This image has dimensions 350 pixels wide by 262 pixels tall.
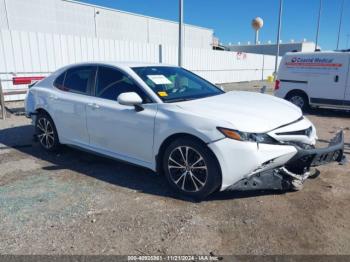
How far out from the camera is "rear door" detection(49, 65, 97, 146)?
15.4ft

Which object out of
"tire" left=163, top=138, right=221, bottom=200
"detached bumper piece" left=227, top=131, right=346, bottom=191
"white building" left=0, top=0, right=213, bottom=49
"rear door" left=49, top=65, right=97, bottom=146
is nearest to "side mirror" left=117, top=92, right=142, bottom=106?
"tire" left=163, top=138, right=221, bottom=200

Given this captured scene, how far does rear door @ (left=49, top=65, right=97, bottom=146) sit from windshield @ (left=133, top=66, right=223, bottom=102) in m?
0.93

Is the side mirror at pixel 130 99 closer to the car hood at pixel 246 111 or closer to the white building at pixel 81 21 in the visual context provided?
the car hood at pixel 246 111

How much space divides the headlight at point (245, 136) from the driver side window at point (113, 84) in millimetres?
1252

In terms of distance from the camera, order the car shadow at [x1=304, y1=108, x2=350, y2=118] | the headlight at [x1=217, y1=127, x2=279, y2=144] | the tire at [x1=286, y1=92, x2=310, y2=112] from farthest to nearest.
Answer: the tire at [x1=286, y1=92, x2=310, y2=112]
the car shadow at [x1=304, y1=108, x2=350, y2=118]
the headlight at [x1=217, y1=127, x2=279, y2=144]

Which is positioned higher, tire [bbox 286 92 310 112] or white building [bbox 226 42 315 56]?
white building [bbox 226 42 315 56]

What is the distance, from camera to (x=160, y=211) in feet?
11.3

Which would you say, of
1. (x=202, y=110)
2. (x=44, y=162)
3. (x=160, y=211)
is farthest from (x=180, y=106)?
(x=44, y=162)

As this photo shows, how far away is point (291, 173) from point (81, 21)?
30186 millimetres

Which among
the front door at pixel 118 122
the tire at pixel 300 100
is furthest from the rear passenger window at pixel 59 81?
the tire at pixel 300 100

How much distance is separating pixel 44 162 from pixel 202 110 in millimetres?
2995

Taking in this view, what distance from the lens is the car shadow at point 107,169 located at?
3883 millimetres

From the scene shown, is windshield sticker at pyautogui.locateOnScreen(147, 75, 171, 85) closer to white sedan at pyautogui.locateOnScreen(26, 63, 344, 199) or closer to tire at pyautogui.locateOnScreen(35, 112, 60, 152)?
white sedan at pyautogui.locateOnScreen(26, 63, 344, 199)

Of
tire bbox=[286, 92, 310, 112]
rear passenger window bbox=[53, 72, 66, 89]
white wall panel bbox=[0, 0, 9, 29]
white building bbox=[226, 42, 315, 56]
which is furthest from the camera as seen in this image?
white building bbox=[226, 42, 315, 56]
